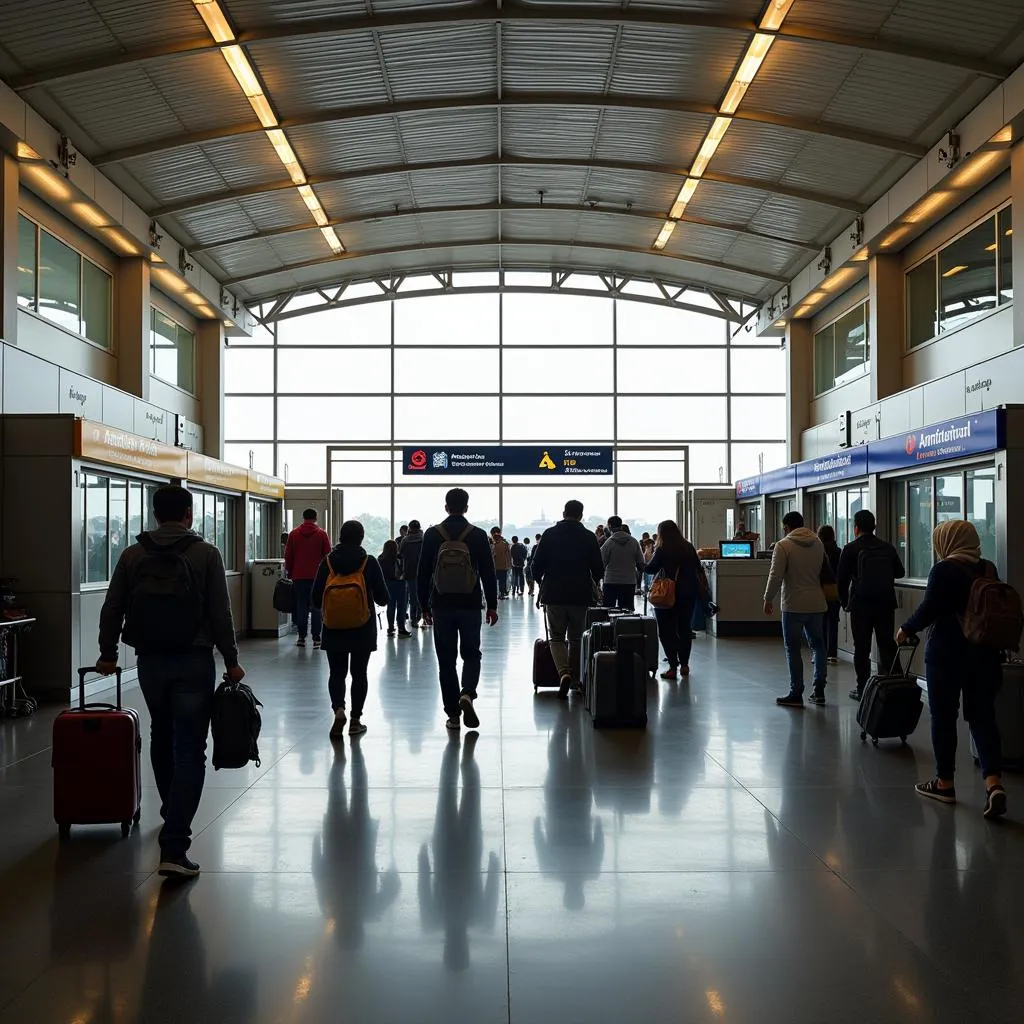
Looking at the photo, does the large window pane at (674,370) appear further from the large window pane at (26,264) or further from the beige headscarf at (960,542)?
the beige headscarf at (960,542)

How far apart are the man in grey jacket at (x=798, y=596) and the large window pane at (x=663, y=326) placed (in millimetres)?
19657

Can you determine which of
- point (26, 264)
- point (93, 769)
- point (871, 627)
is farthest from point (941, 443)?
point (26, 264)

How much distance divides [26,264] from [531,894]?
1228 centimetres

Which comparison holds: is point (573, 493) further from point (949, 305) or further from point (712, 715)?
point (712, 715)

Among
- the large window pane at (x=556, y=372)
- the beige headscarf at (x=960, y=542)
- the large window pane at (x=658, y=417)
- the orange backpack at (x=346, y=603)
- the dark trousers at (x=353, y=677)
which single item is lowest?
the dark trousers at (x=353, y=677)

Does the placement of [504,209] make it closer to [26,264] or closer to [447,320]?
[447,320]

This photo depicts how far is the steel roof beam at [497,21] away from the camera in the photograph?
1176cm

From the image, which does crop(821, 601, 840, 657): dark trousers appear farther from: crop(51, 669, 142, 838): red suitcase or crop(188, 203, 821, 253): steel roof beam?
crop(51, 669, 142, 838): red suitcase

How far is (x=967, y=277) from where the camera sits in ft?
48.0

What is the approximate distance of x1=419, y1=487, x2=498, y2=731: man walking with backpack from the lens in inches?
311

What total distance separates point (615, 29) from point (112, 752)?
10.9 metres

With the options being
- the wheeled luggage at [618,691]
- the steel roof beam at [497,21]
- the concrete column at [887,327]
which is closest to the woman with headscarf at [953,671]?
the wheeled luggage at [618,691]

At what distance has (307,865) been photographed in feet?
15.7

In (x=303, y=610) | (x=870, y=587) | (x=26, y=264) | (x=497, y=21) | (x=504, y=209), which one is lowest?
(x=303, y=610)
